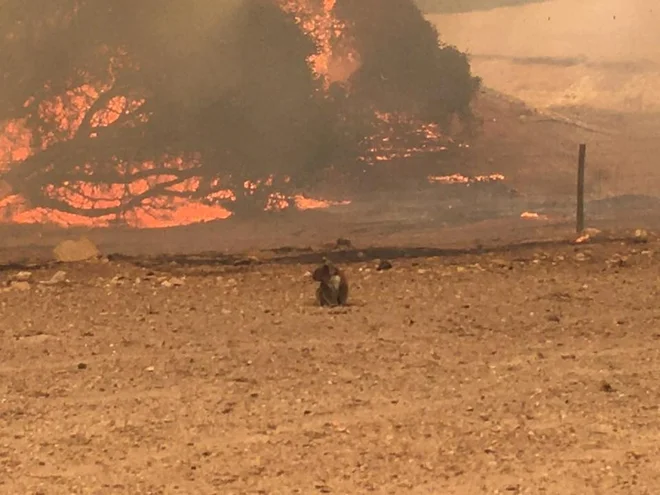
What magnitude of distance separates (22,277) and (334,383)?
434 cm

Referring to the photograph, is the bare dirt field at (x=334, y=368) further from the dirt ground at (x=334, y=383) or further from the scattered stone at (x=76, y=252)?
the scattered stone at (x=76, y=252)

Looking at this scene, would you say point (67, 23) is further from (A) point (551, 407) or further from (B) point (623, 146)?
(A) point (551, 407)

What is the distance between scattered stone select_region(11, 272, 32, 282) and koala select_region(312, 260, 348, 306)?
282 centimetres

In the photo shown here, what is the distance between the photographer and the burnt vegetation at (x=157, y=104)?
1492 cm

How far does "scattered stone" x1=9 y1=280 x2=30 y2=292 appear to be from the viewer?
849 centimetres

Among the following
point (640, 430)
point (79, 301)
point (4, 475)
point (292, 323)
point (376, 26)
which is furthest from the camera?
point (376, 26)

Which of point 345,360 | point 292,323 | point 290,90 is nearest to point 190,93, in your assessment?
point 290,90

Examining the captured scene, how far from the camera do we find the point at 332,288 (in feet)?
24.8

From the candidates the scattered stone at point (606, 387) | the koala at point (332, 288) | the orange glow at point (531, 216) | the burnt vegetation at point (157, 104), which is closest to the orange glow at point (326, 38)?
the burnt vegetation at point (157, 104)

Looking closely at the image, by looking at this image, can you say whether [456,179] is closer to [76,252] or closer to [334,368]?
[76,252]

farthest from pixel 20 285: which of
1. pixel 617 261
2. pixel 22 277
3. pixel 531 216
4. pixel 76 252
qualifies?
pixel 531 216

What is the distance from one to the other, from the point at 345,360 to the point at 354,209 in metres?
9.56

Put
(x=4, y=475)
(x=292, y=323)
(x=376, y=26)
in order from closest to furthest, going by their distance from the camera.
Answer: (x=4, y=475) < (x=292, y=323) < (x=376, y=26)

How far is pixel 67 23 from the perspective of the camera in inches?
589
